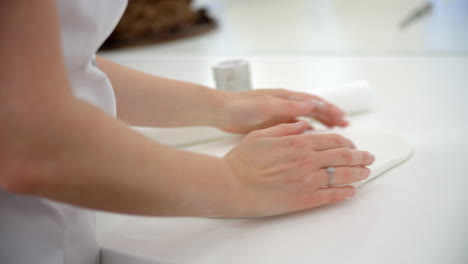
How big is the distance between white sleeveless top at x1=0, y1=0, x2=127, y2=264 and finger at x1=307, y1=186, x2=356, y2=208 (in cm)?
36

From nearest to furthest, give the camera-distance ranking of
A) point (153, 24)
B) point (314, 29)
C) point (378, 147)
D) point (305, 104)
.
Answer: point (378, 147)
point (305, 104)
point (314, 29)
point (153, 24)

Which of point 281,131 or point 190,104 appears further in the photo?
point 190,104

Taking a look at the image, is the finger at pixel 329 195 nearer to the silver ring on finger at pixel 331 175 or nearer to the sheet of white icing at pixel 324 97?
the silver ring on finger at pixel 331 175

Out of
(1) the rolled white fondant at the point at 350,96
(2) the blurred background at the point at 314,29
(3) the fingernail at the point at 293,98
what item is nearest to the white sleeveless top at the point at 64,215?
(3) the fingernail at the point at 293,98

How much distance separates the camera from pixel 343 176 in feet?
2.76

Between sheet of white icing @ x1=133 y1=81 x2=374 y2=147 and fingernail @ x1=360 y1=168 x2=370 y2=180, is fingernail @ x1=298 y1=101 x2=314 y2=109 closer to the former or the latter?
sheet of white icing @ x1=133 y1=81 x2=374 y2=147

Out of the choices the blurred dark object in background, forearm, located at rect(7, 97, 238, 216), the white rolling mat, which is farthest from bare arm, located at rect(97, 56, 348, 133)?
the blurred dark object in background

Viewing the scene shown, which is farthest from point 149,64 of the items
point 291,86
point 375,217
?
point 375,217

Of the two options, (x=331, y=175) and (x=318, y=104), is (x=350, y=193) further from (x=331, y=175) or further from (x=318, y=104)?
(x=318, y=104)

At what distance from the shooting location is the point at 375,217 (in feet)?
2.70

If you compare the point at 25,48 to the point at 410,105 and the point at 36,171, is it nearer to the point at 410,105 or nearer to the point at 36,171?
the point at 36,171

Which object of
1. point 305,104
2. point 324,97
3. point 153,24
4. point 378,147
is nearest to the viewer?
point 378,147

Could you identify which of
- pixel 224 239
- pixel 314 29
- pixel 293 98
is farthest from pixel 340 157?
pixel 314 29

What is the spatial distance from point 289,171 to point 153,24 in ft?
7.17
